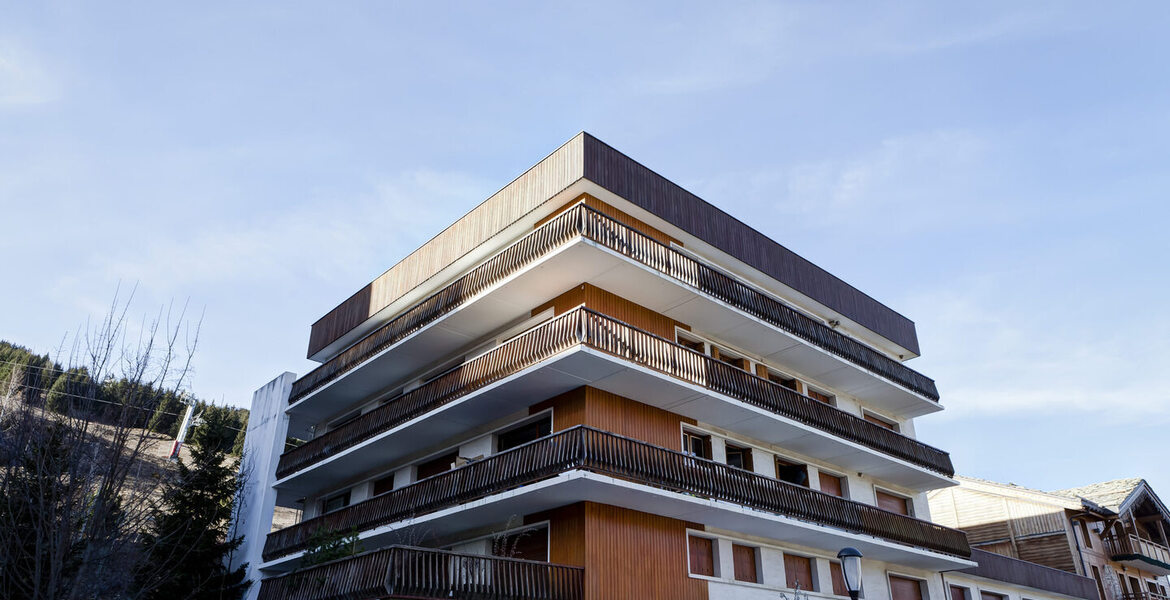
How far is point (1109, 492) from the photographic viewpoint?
3819 centimetres

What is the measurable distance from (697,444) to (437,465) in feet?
26.0

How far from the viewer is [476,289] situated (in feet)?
70.4

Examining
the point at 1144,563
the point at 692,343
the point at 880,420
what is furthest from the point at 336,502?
the point at 1144,563

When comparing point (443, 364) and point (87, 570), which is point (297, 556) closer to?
point (443, 364)

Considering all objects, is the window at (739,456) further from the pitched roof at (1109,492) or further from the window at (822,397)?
the pitched roof at (1109,492)

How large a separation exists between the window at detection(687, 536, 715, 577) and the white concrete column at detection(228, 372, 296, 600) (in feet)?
50.1

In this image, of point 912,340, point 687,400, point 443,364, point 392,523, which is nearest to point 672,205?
point 687,400

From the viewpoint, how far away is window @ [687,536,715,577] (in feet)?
64.6

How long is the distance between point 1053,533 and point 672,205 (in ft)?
81.1

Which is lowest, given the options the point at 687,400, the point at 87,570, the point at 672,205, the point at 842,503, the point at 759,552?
the point at 87,570

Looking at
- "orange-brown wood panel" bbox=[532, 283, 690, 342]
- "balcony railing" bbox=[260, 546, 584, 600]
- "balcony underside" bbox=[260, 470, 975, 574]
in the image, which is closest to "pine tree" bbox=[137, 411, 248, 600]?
"balcony underside" bbox=[260, 470, 975, 574]

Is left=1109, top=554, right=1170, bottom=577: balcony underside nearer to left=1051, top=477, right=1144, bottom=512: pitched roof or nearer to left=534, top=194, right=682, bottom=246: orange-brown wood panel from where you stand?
left=1051, top=477, right=1144, bottom=512: pitched roof

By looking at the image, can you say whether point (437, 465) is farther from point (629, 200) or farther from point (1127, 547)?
point (1127, 547)

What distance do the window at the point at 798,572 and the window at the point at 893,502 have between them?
5.70 metres
